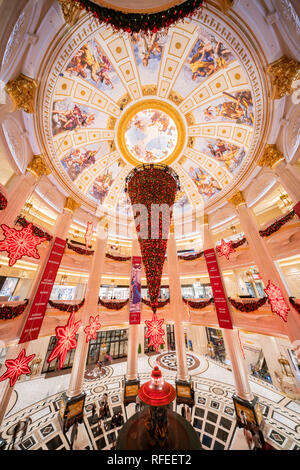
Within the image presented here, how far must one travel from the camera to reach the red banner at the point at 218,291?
8672 millimetres

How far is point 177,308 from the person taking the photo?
10.5 metres

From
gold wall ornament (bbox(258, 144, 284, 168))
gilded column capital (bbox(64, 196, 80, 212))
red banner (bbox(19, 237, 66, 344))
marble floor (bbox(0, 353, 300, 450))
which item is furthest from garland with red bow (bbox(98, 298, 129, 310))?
gold wall ornament (bbox(258, 144, 284, 168))

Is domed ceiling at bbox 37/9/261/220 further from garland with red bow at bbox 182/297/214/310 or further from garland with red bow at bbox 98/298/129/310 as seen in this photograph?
garland with red bow at bbox 182/297/214/310

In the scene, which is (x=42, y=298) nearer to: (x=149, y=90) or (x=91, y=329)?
(x=91, y=329)

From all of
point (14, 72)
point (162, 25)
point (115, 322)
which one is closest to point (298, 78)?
point (162, 25)

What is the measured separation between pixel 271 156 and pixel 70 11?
27.8ft

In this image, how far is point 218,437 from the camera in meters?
6.54

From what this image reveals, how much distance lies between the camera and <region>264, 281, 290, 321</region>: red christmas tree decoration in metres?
6.05

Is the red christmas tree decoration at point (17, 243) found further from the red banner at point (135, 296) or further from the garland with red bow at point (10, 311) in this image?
the red banner at point (135, 296)

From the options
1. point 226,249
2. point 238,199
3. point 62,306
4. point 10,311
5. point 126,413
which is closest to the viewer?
point 10,311

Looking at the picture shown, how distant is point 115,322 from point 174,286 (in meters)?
4.53

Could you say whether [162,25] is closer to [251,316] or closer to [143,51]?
Result: [143,51]

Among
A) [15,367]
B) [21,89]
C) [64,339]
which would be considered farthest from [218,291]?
[21,89]

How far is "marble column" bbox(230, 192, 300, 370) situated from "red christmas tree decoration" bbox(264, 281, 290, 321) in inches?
11.3
